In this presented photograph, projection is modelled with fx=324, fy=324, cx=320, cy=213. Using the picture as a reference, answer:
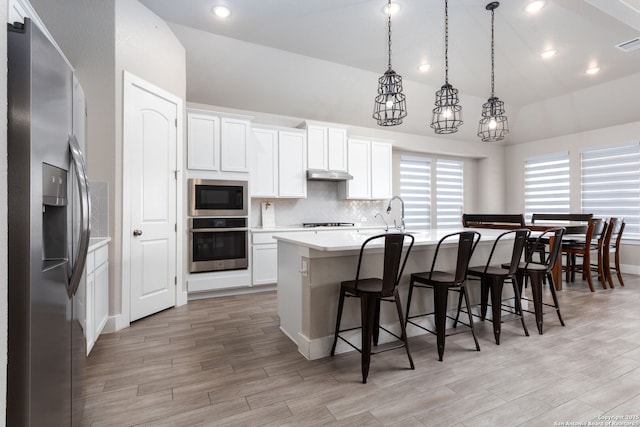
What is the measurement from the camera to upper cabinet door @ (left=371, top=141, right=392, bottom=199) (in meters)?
5.84

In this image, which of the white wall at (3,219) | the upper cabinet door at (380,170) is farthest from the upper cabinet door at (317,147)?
the white wall at (3,219)

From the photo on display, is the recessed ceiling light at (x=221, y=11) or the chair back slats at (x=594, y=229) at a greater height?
the recessed ceiling light at (x=221, y=11)

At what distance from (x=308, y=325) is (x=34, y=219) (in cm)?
191

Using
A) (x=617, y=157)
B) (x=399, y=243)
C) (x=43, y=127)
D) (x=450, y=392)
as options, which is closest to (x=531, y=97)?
(x=617, y=157)

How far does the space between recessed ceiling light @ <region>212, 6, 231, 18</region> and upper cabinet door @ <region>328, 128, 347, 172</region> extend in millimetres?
2310

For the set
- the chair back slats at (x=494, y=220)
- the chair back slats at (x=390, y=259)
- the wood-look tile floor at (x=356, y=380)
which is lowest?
the wood-look tile floor at (x=356, y=380)

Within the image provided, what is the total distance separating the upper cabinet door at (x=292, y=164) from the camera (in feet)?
16.4

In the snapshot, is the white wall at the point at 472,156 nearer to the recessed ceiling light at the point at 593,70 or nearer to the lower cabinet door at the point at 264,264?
the recessed ceiling light at the point at 593,70

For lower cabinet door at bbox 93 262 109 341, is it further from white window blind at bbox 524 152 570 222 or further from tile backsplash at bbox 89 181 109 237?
white window blind at bbox 524 152 570 222

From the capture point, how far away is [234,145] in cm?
443

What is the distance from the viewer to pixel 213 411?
185 centimetres

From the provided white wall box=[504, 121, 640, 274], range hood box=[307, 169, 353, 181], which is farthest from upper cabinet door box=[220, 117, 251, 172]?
white wall box=[504, 121, 640, 274]

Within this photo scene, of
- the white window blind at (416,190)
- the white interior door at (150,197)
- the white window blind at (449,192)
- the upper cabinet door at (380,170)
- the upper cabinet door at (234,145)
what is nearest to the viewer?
the white interior door at (150,197)

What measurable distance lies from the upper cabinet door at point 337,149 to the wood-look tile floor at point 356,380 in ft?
10.0
